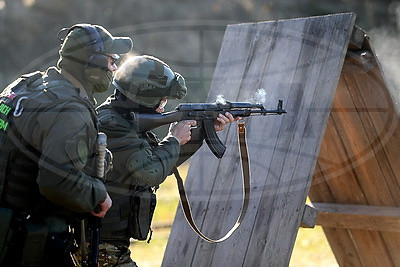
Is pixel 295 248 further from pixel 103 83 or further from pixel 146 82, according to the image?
pixel 103 83

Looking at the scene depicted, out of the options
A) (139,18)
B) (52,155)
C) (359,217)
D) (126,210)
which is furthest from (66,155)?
(139,18)

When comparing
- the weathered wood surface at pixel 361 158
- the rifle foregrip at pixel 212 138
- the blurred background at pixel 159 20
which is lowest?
the rifle foregrip at pixel 212 138

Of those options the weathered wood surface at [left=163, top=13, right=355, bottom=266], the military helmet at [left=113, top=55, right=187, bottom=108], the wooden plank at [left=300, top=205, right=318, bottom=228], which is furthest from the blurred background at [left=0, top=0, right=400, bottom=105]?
the military helmet at [left=113, top=55, right=187, bottom=108]

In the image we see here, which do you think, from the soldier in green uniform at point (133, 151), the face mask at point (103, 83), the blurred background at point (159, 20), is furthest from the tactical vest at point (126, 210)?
the blurred background at point (159, 20)

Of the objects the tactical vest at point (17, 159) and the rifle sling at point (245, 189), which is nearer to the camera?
the tactical vest at point (17, 159)

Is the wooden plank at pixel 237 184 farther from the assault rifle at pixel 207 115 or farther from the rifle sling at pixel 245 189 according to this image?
the assault rifle at pixel 207 115

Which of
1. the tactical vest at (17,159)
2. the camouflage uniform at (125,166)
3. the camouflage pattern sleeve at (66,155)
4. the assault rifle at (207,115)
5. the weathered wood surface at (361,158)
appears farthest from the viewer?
the weathered wood surface at (361,158)

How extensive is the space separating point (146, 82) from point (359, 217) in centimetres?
243

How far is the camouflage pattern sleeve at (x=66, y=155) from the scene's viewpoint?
10.3 feet

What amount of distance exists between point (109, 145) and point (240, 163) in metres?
1.48

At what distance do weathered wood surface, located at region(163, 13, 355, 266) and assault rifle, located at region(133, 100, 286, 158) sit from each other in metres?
0.29

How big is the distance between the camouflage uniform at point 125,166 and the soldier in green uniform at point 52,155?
0.33 meters

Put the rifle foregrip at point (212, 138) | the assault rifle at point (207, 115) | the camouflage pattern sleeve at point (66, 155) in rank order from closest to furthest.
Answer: the camouflage pattern sleeve at point (66, 155) → the assault rifle at point (207, 115) → the rifle foregrip at point (212, 138)

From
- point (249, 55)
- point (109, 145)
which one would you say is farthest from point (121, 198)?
point (249, 55)
